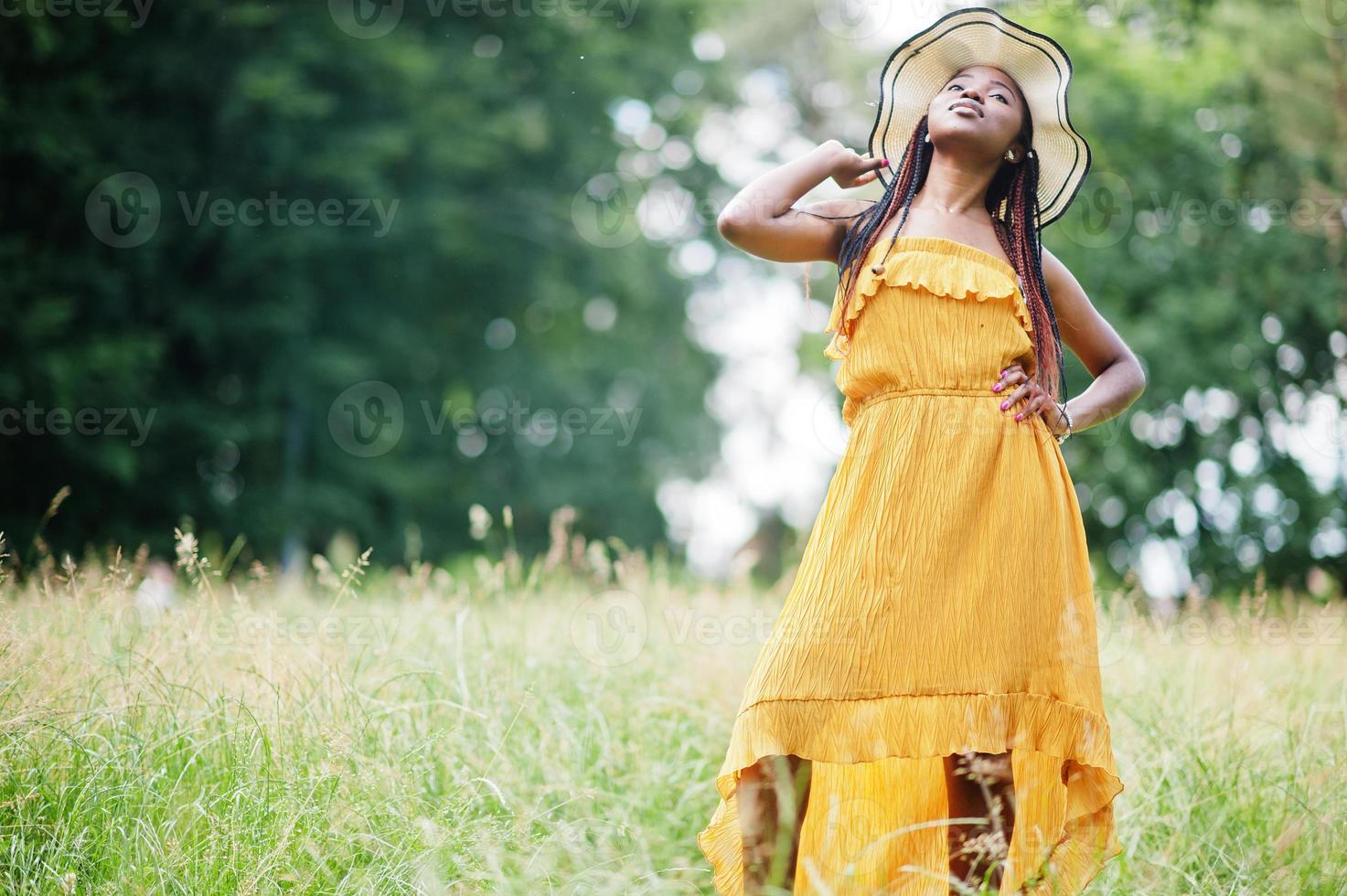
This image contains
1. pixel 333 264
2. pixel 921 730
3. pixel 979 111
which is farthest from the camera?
pixel 333 264

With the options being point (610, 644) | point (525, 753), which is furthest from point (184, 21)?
point (525, 753)

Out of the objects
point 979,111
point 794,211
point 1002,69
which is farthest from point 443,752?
point 1002,69

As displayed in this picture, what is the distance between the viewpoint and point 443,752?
3312 mm

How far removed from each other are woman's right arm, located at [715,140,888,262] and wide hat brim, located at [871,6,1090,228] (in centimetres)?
14

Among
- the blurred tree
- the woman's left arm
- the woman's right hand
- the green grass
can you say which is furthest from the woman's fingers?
the blurred tree

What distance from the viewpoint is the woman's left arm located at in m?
2.88

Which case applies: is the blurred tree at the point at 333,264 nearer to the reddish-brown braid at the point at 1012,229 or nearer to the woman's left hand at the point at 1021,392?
the reddish-brown braid at the point at 1012,229

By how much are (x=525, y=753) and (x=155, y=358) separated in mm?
9611

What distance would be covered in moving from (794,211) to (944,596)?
3.09 feet

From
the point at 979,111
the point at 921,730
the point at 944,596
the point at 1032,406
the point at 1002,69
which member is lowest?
the point at 921,730

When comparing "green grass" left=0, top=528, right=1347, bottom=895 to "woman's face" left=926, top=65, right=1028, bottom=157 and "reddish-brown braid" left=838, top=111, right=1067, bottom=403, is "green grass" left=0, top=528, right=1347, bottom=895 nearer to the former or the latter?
"reddish-brown braid" left=838, top=111, right=1067, bottom=403

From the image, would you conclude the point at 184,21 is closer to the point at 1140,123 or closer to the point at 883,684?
the point at 1140,123

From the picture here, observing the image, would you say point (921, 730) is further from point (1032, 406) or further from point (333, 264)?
point (333, 264)

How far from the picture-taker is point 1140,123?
13.8 meters
